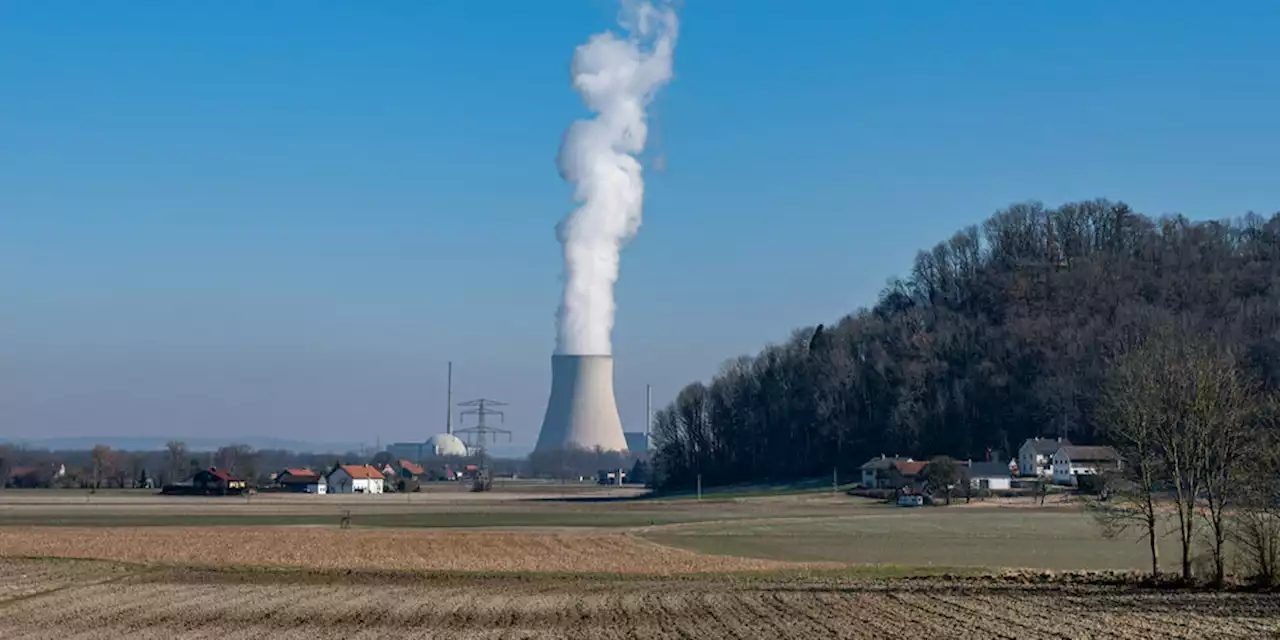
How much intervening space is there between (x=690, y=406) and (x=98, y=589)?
108241mm

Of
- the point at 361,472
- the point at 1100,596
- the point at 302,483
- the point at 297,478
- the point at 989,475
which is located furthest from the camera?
the point at 297,478

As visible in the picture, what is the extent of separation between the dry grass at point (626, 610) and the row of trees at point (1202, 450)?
258 centimetres

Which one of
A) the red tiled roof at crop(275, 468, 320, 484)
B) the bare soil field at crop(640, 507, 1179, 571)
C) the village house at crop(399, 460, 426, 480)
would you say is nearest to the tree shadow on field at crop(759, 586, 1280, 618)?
the bare soil field at crop(640, 507, 1179, 571)

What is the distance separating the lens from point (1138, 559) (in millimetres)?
38031

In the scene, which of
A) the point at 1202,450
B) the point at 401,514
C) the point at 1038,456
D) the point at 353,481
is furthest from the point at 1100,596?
the point at 353,481

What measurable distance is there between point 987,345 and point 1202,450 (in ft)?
295

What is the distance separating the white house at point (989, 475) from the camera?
93438 mm

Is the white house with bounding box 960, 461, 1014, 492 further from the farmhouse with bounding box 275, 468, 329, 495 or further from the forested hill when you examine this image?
the farmhouse with bounding box 275, 468, 329, 495

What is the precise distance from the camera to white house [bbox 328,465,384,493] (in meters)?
138

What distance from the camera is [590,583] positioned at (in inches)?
1280

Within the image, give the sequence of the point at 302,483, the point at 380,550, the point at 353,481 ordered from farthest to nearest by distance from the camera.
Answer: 1. the point at 302,483
2. the point at 353,481
3. the point at 380,550

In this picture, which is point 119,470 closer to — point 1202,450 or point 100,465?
point 100,465

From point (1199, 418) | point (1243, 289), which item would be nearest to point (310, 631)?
point (1199, 418)

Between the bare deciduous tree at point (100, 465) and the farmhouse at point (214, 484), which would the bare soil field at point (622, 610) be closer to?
the farmhouse at point (214, 484)
